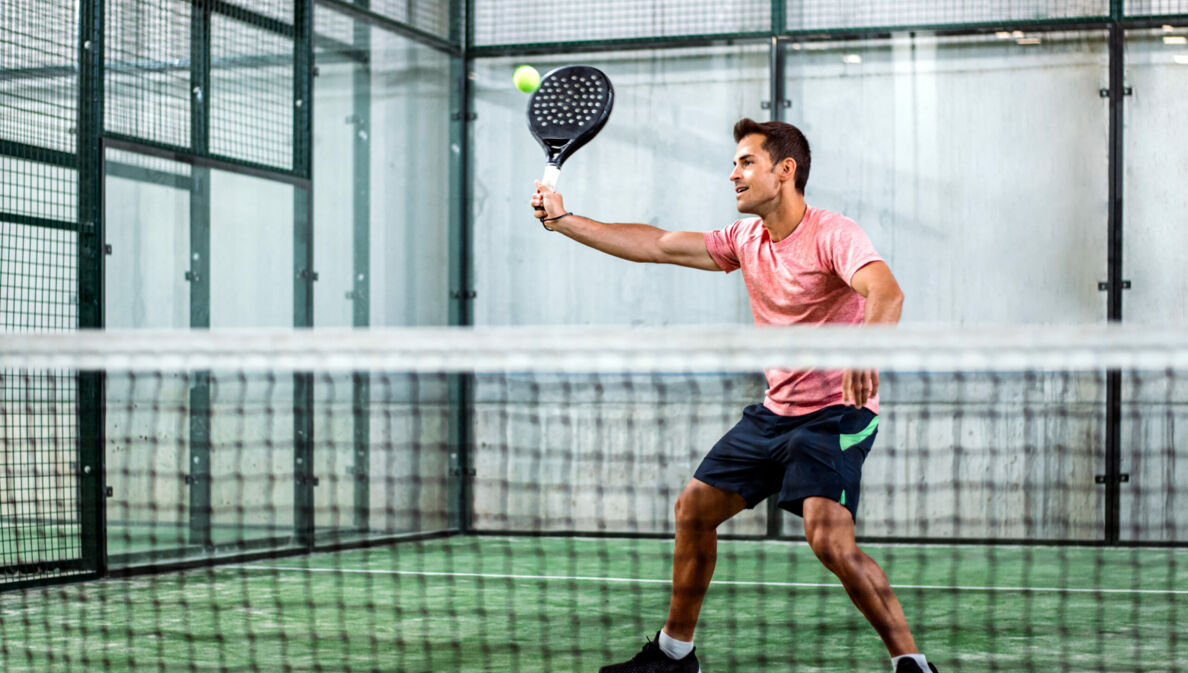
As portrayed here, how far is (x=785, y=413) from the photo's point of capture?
409cm

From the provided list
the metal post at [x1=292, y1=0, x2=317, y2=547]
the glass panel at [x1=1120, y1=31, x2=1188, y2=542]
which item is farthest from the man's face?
the glass panel at [x1=1120, y1=31, x2=1188, y2=542]

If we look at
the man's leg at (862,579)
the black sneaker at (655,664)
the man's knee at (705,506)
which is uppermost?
the man's knee at (705,506)

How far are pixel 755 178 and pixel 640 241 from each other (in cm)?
45

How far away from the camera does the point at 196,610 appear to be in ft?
19.9

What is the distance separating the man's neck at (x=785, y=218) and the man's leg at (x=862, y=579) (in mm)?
832

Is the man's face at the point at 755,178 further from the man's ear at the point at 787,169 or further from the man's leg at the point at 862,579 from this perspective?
the man's leg at the point at 862,579

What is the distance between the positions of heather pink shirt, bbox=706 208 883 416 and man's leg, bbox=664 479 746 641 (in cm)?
29

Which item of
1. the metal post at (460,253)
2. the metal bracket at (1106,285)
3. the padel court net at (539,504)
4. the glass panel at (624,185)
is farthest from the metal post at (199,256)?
the metal bracket at (1106,285)

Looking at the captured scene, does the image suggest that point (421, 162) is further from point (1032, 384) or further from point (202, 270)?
point (1032, 384)

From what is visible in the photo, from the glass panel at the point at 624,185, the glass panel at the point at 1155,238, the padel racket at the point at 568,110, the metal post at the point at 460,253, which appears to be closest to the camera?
the padel racket at the point at 568,110

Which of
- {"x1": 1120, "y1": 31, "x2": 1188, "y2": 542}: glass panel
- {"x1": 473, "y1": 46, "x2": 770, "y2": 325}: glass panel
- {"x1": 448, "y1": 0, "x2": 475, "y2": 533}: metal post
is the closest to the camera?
{"x1": 1120, "y1": 31, "x2": 1188, "y2": 542}: glass panel

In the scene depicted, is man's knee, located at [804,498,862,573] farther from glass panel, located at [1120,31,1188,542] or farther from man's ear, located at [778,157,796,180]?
glass panel, located at [1120,31,1188,542]

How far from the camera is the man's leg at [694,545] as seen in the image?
13.6 feet

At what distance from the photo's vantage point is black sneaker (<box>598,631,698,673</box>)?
4.22 m
